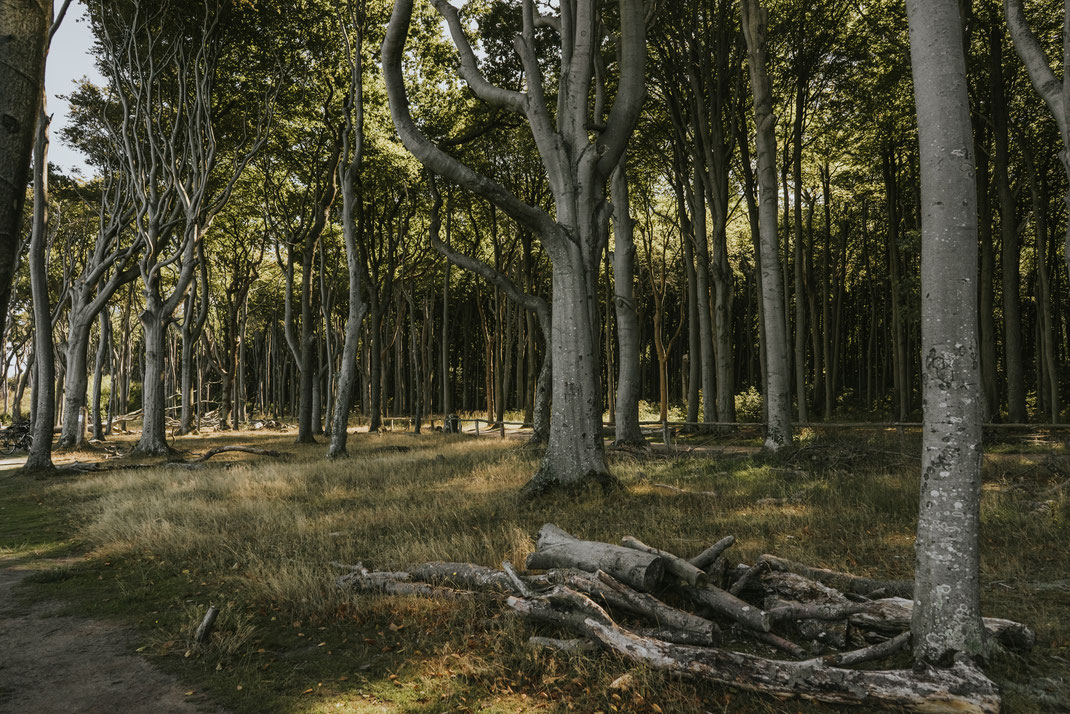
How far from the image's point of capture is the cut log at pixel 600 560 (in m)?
4.44

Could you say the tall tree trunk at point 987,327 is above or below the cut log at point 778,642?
above

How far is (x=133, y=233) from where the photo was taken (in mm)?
23156

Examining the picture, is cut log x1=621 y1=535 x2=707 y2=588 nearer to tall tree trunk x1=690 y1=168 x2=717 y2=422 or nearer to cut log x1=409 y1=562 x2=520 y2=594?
cut log x1=409 y1=562 x2=520 y2=594

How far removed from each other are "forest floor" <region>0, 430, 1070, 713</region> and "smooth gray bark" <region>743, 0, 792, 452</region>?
3.06ft

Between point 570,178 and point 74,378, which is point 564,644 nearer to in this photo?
point 570,178

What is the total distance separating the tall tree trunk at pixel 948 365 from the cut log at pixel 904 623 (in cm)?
35

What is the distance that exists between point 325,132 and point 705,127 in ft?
41.7

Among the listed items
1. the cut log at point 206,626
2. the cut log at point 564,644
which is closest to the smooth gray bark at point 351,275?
the cut log at point 206,626

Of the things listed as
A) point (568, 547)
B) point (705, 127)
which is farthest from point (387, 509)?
point (705, 127)

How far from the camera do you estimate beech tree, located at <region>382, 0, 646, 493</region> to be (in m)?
9.01

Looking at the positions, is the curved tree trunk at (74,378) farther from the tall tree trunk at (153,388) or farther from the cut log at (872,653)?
the cut log at (872,653)

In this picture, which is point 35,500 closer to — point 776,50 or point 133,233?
point 133,233

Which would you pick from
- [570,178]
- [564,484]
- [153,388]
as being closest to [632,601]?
[564,484]

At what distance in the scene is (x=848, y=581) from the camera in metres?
4.67
